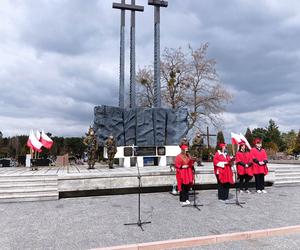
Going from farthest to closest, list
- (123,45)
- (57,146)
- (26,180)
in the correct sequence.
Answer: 1. (57,146)
2. (123,45)
3. (26,180)

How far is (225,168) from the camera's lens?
904 cm

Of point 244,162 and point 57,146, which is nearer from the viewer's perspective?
point 244,162

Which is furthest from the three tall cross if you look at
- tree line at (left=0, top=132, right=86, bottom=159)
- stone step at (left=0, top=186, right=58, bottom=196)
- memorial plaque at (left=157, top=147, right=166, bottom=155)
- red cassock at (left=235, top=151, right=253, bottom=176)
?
tree line at (left=0, top=132, right=86, bottom=159)

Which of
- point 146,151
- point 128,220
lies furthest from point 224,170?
point 146,151

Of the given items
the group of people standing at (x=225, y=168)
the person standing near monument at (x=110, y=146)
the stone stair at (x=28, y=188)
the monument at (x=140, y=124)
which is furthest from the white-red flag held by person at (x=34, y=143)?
the group of people standing at (x=225, y=168)

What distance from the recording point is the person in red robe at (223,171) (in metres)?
9.02

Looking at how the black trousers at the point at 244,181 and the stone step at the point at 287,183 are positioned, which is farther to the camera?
the stone step at the point at 287,183

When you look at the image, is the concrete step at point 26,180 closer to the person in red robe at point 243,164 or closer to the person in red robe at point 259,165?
the person in red robe at point 243,164

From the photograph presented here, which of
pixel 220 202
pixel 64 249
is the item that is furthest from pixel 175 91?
pixel 64 249

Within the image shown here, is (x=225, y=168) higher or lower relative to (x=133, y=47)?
lower

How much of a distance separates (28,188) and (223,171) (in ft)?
22.5

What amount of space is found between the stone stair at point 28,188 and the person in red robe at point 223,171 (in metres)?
5.63

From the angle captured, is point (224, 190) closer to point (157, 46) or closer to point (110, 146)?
point (110, 146)

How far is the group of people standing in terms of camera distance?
8461 millimetres
